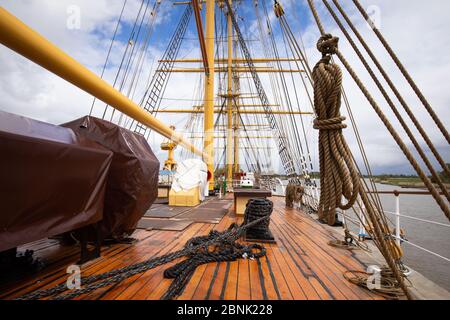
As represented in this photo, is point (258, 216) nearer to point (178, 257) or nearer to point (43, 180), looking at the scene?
point (178, 257)

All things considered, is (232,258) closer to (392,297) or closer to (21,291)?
(392,297)

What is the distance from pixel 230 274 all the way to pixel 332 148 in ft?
5.08

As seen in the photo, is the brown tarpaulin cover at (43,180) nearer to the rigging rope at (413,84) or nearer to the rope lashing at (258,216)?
the rope lashing at (258,216)

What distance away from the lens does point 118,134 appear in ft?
7.89

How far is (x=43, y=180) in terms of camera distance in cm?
146

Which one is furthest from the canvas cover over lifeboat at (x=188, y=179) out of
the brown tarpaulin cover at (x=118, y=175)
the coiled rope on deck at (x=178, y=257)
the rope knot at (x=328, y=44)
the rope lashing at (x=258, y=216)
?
the rope knot at (x=328, y=44)

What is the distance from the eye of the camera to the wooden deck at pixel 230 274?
1691 millimetres

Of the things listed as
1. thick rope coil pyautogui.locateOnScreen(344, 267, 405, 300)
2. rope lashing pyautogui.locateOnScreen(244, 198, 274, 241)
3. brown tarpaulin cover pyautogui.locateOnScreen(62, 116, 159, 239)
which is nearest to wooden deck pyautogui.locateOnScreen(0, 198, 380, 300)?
thick rope coil pyautogui.locateOnScreen(344, 267, 405, 300)

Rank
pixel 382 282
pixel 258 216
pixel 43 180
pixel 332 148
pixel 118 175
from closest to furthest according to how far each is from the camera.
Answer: pixel 332 148
pixel 43 180
pixel 382 282
pixel 118 175
pixel 258 216

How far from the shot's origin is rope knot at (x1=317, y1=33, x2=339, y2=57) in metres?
1.31

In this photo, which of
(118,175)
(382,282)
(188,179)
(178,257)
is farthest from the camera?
(188,179)

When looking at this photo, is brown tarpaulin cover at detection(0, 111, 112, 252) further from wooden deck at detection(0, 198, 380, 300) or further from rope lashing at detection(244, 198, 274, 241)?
rope lashing at detection(244, 198, 274, 241)

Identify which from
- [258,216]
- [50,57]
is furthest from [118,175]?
[258,216]
